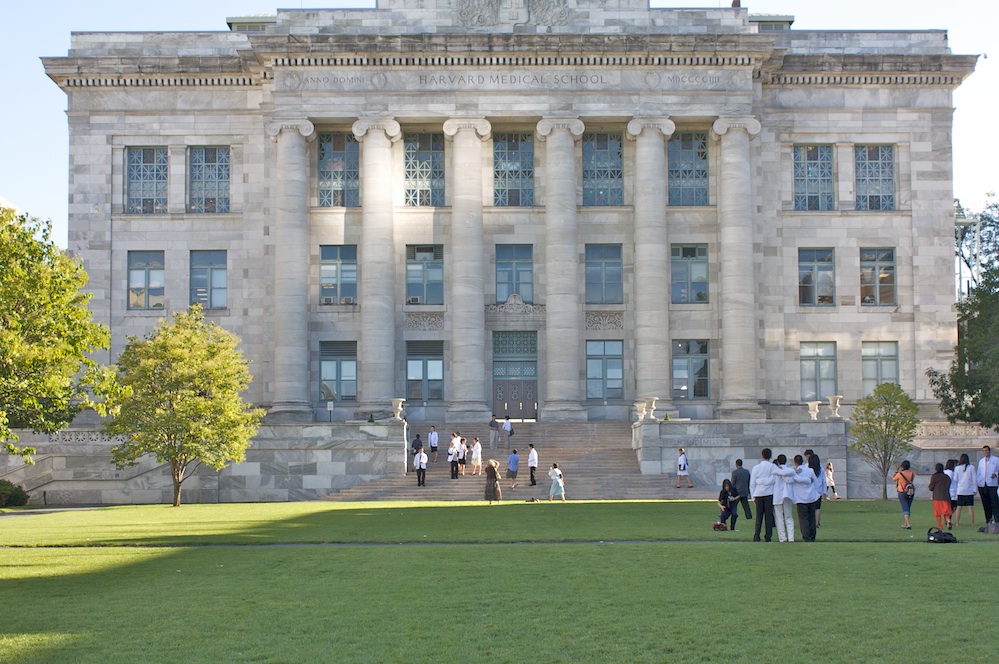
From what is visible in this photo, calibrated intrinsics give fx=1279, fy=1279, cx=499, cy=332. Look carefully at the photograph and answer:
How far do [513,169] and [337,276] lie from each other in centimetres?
975

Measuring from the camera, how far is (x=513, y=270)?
199ft

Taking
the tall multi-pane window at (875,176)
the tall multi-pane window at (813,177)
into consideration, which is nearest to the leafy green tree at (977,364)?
the tall multi-pane window at (875,176)

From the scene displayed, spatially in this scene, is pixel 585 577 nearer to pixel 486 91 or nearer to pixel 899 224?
pixel 486 91

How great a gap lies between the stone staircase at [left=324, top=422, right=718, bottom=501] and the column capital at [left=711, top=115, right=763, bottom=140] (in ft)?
47.3

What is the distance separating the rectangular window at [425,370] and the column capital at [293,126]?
10.8 metres

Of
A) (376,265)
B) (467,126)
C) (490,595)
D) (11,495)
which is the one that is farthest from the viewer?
(467,126)

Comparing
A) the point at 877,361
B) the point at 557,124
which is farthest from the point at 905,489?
the point at 877,361

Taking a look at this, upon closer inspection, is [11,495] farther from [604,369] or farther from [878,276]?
[878,276]

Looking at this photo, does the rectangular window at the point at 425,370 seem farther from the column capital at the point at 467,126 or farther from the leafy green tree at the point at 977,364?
the leafy green tree at the point at 977,364

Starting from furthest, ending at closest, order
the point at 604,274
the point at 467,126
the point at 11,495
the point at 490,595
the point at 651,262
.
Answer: the point at 604,274 < the point at 467,126 < the point at 651,262 < the point at 11,495 < the point at 490,595

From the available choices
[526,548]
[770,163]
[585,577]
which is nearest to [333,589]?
[585,577]

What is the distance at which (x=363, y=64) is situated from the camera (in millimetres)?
58781

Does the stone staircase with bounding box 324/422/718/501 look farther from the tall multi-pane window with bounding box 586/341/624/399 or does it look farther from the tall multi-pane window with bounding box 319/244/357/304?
the tall multi-pane window with bounding box 319/244/357/304

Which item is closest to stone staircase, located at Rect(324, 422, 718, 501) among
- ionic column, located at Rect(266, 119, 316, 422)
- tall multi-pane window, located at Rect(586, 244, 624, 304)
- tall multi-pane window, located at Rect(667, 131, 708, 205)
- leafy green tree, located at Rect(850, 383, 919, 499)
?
leafy green tree, located at Rect(850, 383, 919, 499)
